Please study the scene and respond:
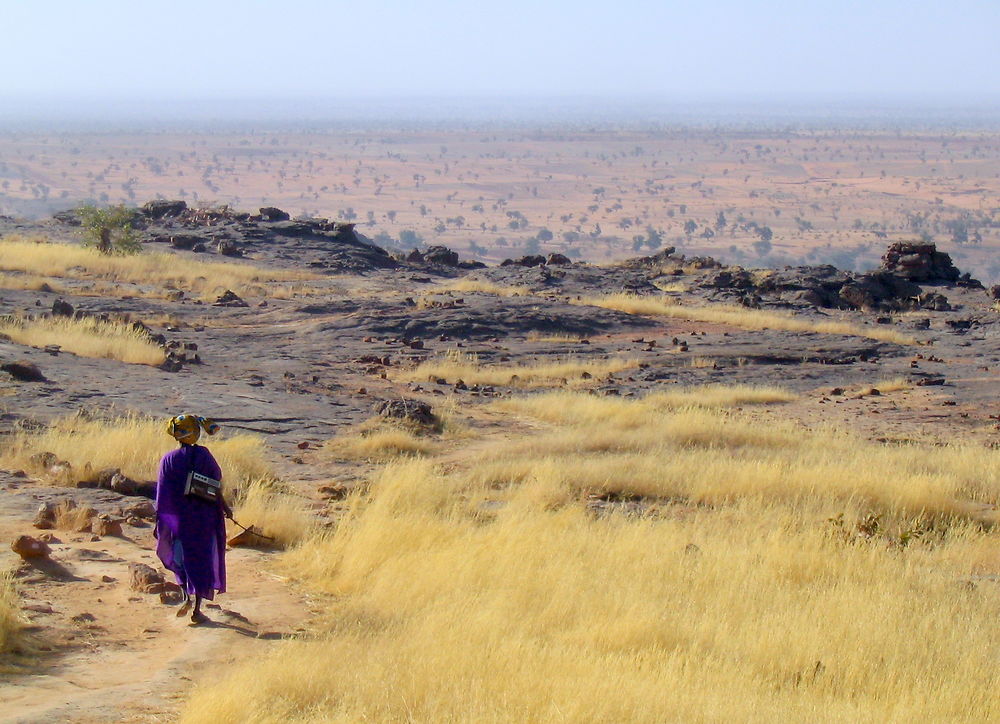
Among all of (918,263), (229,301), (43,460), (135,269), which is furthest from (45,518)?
(918,263)

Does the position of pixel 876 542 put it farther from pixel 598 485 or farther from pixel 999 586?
pixel 598 485

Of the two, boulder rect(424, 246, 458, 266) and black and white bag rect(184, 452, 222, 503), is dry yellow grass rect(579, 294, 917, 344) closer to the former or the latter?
boulder rect(424, 246, 458, 266)

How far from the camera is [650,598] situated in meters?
6.45

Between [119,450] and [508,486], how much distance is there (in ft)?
10.8

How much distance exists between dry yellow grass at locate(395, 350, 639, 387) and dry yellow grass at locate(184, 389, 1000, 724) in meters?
5.72

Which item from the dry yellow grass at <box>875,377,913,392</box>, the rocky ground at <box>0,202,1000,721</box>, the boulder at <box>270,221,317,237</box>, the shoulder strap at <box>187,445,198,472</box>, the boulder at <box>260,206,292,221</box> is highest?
the shoulder strap at <box>187,445,198,472</box>

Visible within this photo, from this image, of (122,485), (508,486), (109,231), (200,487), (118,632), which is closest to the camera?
(118,632)

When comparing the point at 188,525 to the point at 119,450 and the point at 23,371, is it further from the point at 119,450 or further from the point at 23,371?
the point at 23,371

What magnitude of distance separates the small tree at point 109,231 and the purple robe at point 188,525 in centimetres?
2283

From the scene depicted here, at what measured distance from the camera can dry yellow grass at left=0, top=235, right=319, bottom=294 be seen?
988 inches

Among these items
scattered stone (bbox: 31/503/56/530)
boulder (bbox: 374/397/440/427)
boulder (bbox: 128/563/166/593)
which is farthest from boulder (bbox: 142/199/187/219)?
boulder (bbox: 128/563/166/593)

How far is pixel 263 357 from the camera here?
57.8 feet

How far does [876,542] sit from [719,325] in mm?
15234

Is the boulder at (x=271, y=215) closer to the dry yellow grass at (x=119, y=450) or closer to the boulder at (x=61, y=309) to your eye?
the boulder at (x=61, y=309)
